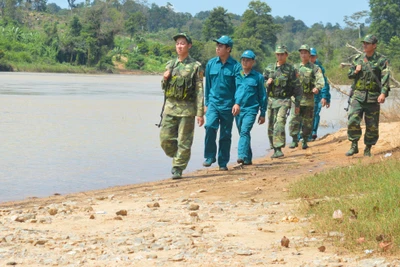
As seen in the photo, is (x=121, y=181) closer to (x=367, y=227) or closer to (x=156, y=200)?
(x=156, y=200)

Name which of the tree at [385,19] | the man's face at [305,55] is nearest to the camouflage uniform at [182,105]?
the man's face at [305,55]

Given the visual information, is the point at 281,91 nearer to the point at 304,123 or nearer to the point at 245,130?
the point at 245,130

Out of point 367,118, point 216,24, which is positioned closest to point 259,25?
point 216,24

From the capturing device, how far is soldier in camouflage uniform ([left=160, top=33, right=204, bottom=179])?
1032 cm

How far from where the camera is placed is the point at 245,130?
37.4 ft

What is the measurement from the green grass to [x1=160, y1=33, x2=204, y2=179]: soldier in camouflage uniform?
2.08 m

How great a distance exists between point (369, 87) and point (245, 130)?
182 centimetres

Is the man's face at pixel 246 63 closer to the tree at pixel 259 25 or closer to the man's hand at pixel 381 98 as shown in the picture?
the man's hand at pixel 381 98

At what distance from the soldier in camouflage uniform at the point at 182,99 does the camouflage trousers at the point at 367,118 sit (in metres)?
2.47

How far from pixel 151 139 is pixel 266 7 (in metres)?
101

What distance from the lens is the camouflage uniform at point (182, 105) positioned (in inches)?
407

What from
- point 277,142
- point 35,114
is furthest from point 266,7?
point 277,142

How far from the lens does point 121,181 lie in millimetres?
12156

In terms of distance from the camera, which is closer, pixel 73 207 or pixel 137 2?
pixel 73 207
